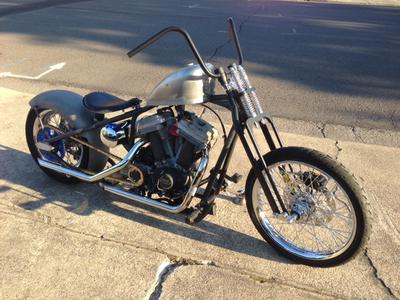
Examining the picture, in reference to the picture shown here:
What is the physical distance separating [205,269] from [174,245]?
31cm

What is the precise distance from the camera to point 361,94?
5754mm

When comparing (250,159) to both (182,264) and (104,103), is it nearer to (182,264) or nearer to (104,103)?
(182,264)

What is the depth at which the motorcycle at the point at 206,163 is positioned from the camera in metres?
2.44

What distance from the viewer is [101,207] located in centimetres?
317

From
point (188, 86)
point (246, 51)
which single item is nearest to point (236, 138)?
point (188, 86)

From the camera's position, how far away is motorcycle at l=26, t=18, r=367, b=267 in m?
2.44

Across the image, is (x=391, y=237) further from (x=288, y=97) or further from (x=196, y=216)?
(x=288, y=97)

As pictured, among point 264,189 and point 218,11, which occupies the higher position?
point 264,189

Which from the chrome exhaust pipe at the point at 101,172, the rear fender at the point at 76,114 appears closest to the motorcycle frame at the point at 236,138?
the chrome exhaust pipe at the point at 101,172

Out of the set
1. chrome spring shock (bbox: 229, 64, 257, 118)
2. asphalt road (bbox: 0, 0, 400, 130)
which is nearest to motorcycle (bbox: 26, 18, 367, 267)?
chrome spring shock (bbox: 229, 64, 257, 118)

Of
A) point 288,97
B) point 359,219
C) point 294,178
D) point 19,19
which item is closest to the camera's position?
point 359,219

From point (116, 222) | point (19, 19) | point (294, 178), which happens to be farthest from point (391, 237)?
point (19, 19)

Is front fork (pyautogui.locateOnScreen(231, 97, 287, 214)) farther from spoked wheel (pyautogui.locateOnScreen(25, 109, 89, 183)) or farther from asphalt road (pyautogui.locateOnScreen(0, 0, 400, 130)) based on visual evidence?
asphalt road (pyautogui.locateOnScreen(0, 0, 400, 130))

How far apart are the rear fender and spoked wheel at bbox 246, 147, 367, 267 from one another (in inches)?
48.4
